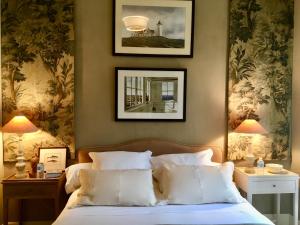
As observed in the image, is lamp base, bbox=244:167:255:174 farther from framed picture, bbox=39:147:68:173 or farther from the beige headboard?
framed picture, bbox=39:147:68:173

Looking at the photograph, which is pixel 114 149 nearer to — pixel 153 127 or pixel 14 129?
pixel 153 127

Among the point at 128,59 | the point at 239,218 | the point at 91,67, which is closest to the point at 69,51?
the point at 91,67

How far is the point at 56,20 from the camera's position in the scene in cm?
354

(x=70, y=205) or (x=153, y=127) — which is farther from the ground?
(x=153, y=127)

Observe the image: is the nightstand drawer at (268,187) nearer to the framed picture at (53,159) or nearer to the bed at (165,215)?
the bed at (165,215)

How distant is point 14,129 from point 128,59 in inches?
55.3

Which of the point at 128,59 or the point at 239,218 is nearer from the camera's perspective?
the point at 239,218

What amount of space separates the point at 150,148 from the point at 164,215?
1.14 m

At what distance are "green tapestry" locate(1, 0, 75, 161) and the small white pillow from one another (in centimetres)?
43

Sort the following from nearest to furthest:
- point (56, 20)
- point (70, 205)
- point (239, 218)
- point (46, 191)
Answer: point (239, 218) < point (70, 205) < point (46, 191) < point (56, 20)

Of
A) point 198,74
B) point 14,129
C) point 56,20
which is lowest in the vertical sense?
point 14,129

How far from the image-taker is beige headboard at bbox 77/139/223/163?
3.58 m

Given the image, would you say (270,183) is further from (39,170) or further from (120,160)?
(39,170)

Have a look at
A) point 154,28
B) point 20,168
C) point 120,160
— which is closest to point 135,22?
point 154,28
